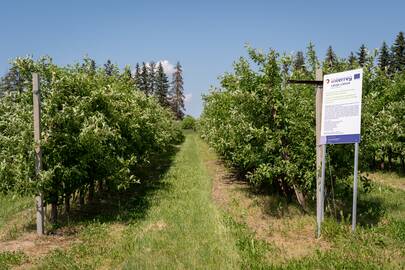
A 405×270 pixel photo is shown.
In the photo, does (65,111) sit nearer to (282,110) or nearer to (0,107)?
(0,107)

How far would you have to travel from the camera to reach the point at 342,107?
29.6 feet

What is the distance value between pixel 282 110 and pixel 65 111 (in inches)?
229

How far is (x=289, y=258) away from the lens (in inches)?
323

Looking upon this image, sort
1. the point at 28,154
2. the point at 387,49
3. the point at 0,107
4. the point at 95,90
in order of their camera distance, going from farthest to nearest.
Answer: the point at 387,49 → the point at 95,90 → the point at 0,107 → the point at 28,154

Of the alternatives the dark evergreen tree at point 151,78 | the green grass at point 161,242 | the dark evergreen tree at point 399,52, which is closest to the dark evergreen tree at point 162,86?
the dark evergreen tree at point 151,78

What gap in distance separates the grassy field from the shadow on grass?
37mm

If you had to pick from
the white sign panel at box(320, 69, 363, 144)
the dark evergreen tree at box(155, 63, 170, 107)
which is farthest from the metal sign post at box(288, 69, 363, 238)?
the dark evergreen tree at box(155, 63, 170, 107)

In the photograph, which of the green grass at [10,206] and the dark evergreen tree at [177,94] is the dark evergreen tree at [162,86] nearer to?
the dark evergreen tree at [177,94]

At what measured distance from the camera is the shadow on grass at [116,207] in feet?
39.6

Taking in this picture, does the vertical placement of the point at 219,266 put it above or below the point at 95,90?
below

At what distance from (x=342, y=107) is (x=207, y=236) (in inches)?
168

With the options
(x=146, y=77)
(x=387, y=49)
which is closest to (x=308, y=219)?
(x=387, y=49)

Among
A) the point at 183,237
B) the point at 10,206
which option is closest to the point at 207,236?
the point at 183,237

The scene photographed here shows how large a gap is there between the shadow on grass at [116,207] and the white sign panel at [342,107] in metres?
6.03
